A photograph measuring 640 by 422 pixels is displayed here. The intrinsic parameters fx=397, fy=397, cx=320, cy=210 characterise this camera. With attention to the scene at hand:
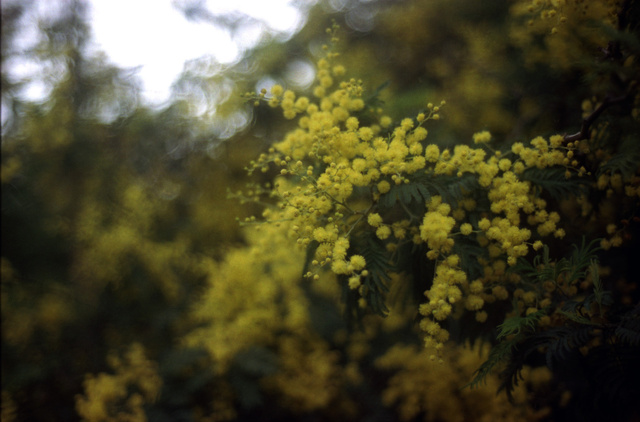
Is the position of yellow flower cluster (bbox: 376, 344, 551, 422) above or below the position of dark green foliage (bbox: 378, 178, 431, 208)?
below

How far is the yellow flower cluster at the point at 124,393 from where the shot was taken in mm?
2643

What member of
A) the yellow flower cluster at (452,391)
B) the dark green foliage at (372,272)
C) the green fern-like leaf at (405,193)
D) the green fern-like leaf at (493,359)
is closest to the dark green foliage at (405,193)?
the green fern-like leaf at (405,193)

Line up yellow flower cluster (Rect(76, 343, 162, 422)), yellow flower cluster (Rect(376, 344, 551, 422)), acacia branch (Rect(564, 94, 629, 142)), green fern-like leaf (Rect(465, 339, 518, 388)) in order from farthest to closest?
yellow flower cluster (Rect(76, 343, 162, 422)) < yellow flower cluster (Rect(376, 344, 551, 422)) < acacia branch (Rect(564, 94, 629, 142)) < green fern-like leaf (Rect(465, 339, 518, 388))

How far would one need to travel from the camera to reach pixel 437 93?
12.4ft

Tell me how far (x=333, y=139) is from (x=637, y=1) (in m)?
1.40

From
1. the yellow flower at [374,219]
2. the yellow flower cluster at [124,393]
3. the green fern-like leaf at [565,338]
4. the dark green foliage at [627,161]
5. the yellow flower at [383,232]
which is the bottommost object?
the green fern-like leaf at [565,338]

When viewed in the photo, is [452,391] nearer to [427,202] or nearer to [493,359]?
[493,359]

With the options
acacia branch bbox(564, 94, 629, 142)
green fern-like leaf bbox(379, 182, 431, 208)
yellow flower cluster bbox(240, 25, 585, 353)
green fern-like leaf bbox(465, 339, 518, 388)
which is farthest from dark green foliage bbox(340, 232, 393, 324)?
acacia branch bbox(564, 94, 629, 142)

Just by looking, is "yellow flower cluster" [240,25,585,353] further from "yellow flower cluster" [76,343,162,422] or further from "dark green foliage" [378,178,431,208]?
"yellow flower cluster" [76,343,162,422]

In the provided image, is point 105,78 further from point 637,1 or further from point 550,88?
point 637,1

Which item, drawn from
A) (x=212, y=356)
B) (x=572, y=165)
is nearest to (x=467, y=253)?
(x=572, y=165)

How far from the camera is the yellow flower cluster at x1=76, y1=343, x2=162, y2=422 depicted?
2.64 m

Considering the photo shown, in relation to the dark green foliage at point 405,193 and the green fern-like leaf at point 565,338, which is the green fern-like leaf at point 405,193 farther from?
the green fern-like leaf at point 565,338

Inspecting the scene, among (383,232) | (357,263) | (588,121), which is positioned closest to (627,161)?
(588,121)
